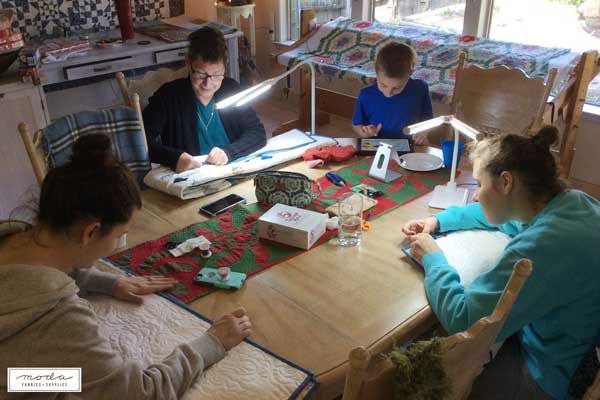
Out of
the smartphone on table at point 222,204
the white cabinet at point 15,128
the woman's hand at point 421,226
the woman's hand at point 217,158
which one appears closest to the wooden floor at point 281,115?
the white cabinet at point 15,128

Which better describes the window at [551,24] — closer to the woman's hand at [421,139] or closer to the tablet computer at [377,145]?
the woman's hand at [421,139]

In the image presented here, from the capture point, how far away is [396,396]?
95cm

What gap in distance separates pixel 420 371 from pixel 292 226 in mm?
679

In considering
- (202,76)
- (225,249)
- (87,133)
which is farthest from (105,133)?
(225,249)

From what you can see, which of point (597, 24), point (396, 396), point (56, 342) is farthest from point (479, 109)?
point (56, 342)

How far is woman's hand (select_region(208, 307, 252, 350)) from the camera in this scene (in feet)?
3.85

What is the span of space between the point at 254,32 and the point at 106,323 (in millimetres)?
4169

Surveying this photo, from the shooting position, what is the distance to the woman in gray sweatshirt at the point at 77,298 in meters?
0.93

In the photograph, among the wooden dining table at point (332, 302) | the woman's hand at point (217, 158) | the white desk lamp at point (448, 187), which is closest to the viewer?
the wooden dining table at point (332, 302)

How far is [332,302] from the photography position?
1.32 metres

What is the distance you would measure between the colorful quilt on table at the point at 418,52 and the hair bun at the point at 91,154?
8.30 ft

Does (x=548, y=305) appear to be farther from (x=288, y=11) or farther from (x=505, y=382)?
(x=288, y=11)

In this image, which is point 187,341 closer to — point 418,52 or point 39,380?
point 39,380

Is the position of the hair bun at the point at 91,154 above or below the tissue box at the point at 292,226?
above
